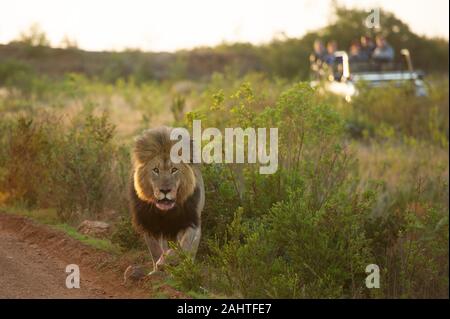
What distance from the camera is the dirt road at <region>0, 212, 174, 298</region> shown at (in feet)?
22.3

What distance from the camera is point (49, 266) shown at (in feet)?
25.6

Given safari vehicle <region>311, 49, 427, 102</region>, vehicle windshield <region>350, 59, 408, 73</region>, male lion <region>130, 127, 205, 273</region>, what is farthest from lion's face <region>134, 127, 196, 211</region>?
vehicle windshield <region>350, 59, 408, 73</region>

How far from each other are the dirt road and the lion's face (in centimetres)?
79

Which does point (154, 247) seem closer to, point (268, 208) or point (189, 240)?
point (189, 240)

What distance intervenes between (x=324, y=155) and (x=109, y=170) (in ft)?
9.50

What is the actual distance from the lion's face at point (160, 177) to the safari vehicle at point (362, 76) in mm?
12481

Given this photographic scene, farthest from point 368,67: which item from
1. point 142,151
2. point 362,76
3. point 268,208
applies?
point 142,151

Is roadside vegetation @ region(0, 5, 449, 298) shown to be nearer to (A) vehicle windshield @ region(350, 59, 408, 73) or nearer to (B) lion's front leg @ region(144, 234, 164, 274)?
(B) lion's front leg @ region(144, 234, 164, 274)

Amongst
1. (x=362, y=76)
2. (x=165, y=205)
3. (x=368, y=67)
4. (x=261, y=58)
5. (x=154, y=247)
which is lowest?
(x=154, y=247)

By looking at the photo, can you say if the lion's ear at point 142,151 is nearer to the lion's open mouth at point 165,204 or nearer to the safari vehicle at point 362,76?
the lion's open mouth at point 165,204

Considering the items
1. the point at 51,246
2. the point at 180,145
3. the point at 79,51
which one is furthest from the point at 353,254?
the point at 79,51

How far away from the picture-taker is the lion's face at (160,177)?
23.8 feet

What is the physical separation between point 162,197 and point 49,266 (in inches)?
56.7

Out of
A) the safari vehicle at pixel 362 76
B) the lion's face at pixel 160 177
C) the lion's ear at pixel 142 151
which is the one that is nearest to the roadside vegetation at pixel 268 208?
the lion's face at pixel 160 177
